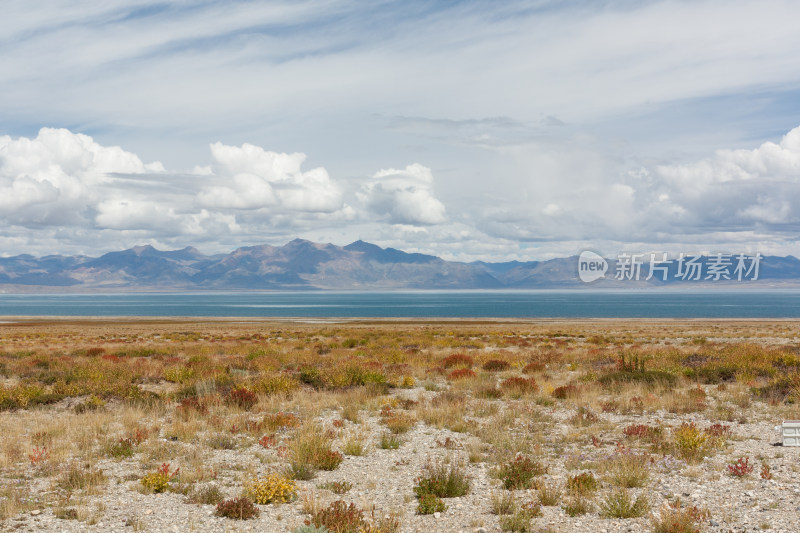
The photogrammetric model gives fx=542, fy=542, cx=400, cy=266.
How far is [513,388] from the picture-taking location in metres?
18.5

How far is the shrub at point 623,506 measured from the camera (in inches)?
304

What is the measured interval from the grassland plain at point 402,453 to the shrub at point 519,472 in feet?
0.14

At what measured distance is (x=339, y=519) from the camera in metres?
7.42

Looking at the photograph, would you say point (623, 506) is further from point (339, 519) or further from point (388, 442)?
point (388, 442)

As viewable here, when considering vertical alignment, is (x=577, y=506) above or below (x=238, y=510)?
above

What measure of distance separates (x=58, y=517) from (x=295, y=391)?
10.5 metres

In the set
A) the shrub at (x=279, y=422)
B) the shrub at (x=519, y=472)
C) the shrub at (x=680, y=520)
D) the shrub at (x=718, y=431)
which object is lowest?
the shrub at (x=279, y=422)

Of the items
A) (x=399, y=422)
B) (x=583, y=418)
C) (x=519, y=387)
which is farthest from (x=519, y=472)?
(x=519, y=387)

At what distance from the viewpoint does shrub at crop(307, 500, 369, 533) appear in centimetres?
723

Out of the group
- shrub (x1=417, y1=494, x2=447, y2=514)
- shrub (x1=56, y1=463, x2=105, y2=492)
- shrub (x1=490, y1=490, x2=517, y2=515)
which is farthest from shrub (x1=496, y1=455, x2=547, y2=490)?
shrub (x1=56, y1=463, x2=105, y2=492)

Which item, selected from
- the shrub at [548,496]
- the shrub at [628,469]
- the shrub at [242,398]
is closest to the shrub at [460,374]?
the shrub at [242,398]

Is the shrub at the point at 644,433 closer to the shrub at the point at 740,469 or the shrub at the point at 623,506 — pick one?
the shrub at the point at 740,469

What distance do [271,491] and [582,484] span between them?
197 inches

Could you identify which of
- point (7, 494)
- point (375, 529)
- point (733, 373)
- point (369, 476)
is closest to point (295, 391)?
point (369, 476)
